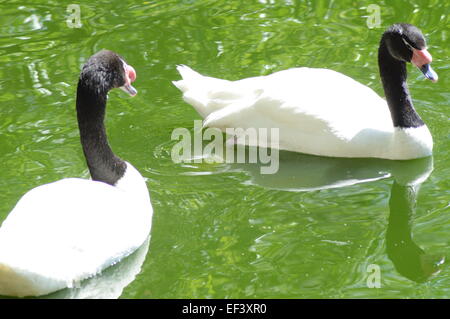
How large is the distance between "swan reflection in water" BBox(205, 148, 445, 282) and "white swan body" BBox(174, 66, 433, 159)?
0.20ft

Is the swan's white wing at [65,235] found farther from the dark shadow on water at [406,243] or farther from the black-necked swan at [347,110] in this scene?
the black-necked swan at [347,110]

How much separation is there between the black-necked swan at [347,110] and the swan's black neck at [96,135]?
1.47 meters

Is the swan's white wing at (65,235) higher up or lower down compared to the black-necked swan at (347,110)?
higher up

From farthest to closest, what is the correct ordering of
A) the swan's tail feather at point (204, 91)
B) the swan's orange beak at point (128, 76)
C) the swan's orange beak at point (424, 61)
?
the swan's tail feather at point (204, 91) < the swan's orange beak at point (424, 61) < the swan's orange beak at point (128, 76)

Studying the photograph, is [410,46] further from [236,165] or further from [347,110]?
[236,165]

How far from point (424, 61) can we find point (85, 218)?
110 inches

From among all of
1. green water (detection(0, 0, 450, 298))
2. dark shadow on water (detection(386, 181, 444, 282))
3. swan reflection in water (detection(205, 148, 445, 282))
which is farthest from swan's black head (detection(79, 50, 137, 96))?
dark shadow on water (detection(386, 181, 444, 282))

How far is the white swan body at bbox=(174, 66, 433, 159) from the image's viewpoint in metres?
7.51

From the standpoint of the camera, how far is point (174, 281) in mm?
6055

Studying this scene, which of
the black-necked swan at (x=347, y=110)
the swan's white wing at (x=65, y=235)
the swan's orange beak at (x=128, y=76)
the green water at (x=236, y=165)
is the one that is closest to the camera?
the swan's white wing at (x=65, y=235)

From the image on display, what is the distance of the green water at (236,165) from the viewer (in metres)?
6.14

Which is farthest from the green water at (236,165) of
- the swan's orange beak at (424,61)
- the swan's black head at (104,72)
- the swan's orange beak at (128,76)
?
the swan's black head at (104,72)

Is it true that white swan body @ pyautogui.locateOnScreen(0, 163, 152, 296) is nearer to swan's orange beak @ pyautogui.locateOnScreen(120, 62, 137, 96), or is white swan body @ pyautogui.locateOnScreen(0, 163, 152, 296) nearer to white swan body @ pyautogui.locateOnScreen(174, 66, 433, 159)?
swan's orange beak @ pyautogui.locateOnScreen(120, 62, 137, 96)

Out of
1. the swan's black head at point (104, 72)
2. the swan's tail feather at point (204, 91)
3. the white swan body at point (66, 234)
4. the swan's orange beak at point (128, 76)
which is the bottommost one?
the swan's tail feather at point (204, 91)
